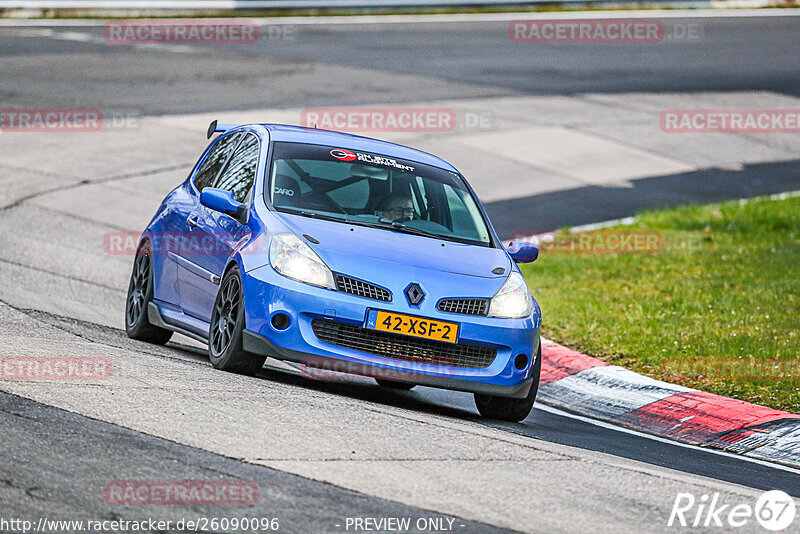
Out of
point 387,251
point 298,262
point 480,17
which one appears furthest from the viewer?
point 480,17

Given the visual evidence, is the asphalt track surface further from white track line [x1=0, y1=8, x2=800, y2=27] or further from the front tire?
white track line [x1=0, y1=8, x2=800, y2=27]

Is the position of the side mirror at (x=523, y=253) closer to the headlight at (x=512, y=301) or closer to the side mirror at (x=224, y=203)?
the headlight at (x=512, y=301)

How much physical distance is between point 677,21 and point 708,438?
28.0 metres

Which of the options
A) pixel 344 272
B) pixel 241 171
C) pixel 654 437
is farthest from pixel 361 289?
pixel 654 437

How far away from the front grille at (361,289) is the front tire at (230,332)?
0.65 metres

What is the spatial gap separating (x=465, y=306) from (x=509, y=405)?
95 cm

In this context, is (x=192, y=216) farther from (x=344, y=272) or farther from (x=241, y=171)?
(x=344, y=272)

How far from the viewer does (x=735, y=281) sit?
536 inches

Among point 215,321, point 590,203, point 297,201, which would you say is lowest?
point 590,203

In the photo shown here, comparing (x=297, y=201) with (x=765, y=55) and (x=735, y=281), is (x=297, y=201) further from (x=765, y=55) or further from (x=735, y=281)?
(x=765, y=55)

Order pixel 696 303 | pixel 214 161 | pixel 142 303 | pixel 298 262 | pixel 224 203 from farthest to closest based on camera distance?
pixel 696 303 < pixel 214 161 < pixel 142 303 < pixel 224 203 < pixel 298 262

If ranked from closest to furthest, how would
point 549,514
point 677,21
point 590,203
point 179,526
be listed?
point 179,526
point 549,514
point 590,203
point 677,21

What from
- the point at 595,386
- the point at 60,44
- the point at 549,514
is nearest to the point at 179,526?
the point at 549,514

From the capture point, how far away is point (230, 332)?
27.1 ft
